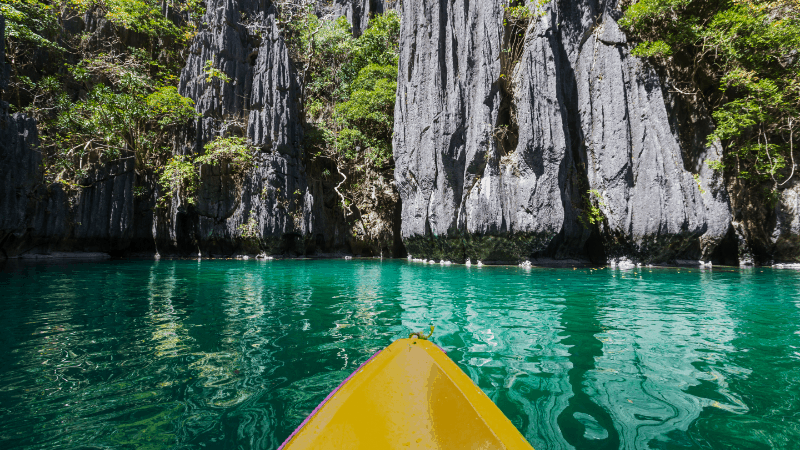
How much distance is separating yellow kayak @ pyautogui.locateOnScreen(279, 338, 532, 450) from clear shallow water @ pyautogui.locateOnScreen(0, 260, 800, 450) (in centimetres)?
48

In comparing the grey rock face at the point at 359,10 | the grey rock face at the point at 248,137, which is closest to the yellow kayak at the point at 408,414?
the grey rock face at the point at 248,137

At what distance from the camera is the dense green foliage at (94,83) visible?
1781cm

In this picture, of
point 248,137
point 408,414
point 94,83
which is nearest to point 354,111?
point 248,137

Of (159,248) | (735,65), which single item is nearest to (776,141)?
(735,65)

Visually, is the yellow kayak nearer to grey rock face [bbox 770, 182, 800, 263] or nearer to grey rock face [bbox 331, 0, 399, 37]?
grey rock face [bbox 770, 182, 800, 263]

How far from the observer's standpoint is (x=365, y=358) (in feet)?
11.6

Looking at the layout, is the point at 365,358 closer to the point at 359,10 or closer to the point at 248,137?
the point at 248,137

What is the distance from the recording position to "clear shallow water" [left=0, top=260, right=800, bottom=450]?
219cm

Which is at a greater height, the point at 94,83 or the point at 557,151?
the point at 94,83

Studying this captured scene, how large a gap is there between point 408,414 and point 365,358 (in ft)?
4.88

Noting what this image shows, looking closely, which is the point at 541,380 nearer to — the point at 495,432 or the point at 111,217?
the point at 495,432

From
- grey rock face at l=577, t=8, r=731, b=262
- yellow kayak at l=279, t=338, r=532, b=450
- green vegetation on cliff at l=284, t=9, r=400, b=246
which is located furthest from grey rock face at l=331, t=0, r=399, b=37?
yellow kayak at l=279, t=338, r=532, b=450

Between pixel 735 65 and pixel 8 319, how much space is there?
2304 centimetres

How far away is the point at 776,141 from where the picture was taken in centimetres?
1493
